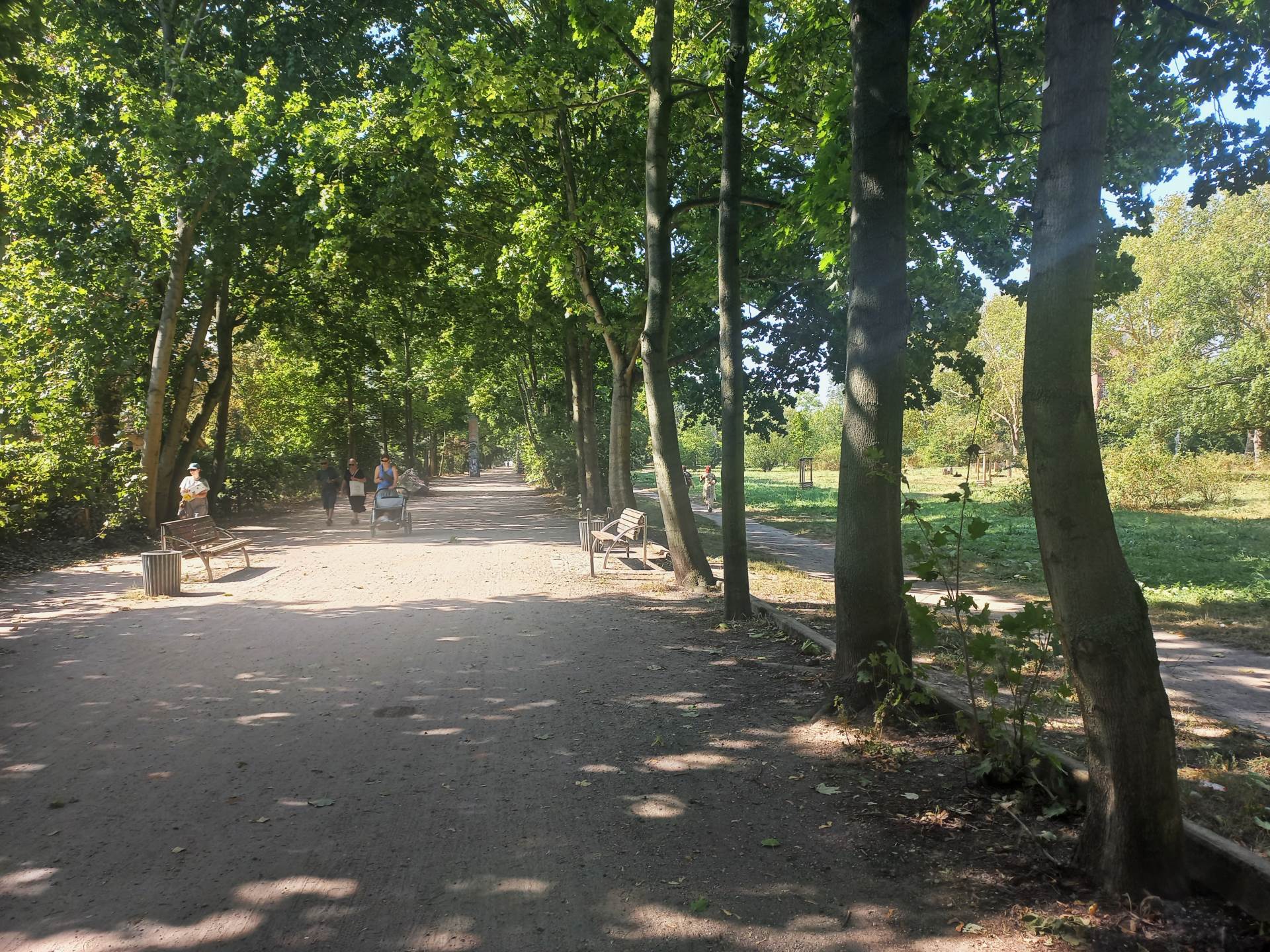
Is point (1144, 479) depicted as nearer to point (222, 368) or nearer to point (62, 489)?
point (222, 368)

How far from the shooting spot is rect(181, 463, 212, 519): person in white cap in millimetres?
14828

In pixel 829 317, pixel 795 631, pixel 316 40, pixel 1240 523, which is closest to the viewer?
pixel 795 631

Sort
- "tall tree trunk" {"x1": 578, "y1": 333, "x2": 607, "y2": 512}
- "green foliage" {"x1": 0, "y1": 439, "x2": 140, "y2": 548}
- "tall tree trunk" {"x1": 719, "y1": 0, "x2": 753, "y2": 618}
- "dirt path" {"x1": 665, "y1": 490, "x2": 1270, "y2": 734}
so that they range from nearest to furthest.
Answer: "dirt path" {"x1": 665, "y1": 490, "x2": 1270, "y2": 734} < "tall tree trunk" {"x1": 719, "y1": 0, "x2": 753, "y2": 618} < "green foliage" {"x1": 0, "y1": 439, "x2": 140, "y2": 548} < "tall tree trunk" {"x1": 578, "y1": 333, "x2": 607, "y2": 512}

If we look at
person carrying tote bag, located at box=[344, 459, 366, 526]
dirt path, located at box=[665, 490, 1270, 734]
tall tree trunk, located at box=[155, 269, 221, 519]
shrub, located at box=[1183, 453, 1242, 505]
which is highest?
tall tree trunk, located at box=[155, 269, 221, 519]

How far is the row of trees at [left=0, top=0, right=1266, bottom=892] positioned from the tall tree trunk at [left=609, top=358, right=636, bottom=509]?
92 mm

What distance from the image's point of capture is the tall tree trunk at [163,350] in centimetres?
1605

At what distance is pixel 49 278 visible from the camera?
626 inches

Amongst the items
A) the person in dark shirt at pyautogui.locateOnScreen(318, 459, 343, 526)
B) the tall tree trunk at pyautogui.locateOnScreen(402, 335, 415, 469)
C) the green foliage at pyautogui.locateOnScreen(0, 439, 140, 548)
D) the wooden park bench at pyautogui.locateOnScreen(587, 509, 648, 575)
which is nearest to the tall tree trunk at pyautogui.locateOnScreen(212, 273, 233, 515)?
the person in dark shirt at pyautogui.locateOnScreen(318, 459, 343, 526)

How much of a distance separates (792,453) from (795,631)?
217 ft

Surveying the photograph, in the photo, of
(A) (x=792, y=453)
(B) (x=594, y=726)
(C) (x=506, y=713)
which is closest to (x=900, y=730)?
(B) (x=594, y=726)

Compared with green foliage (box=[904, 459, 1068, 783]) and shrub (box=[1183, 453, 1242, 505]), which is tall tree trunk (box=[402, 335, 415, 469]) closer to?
shrub (box=[1183, 453, 1242, 505])

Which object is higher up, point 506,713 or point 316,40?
point 316,40

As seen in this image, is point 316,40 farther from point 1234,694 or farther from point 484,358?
point 1234,694

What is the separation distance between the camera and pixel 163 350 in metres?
16.2
